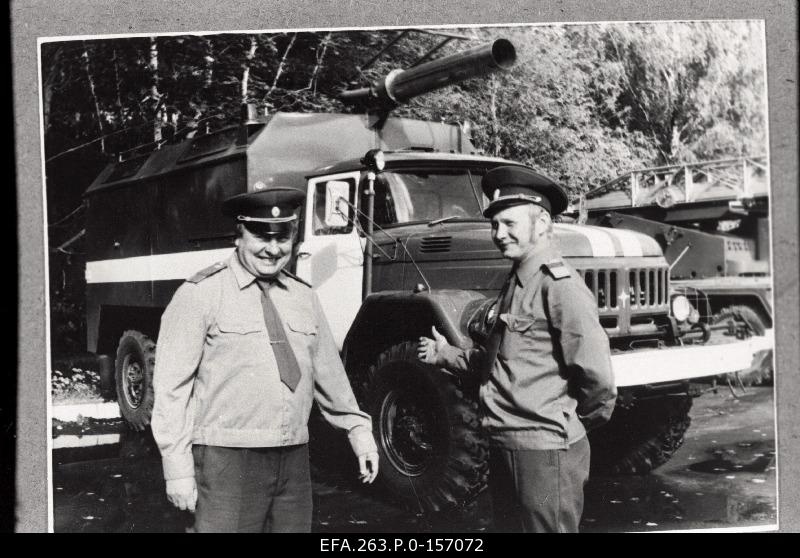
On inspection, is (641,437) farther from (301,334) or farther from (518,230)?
(301,334)

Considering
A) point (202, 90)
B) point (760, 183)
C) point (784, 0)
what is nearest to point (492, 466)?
point (760, 183)

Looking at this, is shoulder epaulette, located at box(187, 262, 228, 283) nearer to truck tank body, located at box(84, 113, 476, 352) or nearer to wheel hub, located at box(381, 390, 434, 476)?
wheel hub, located at box(381, 390, 434, 476)

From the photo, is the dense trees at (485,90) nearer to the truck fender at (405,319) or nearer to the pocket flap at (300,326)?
the truck fender at (405,319)

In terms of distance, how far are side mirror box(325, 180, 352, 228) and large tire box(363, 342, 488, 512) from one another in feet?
2.91

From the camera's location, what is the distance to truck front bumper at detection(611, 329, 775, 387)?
14.1 ft

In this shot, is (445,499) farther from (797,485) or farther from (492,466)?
(797,485)

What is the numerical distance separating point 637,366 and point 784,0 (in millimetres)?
2429

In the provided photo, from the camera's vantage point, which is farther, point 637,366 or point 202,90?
point 202,90

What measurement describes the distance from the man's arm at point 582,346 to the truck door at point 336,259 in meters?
2.00

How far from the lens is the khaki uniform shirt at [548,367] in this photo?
317cm

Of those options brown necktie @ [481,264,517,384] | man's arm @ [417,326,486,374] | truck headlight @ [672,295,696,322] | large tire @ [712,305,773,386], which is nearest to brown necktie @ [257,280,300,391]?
man's arm @ [417,326,486,374]

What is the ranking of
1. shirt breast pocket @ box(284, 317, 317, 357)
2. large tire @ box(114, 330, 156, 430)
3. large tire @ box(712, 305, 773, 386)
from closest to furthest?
shirt breast pocket @ box(284, 317, 317, 357) < large tire @ box(712, 305, 773, 386) < large tire @ box(114, 330, 156, 430)

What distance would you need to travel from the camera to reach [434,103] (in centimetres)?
539

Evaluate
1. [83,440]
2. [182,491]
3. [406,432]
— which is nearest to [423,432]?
[406,432]
